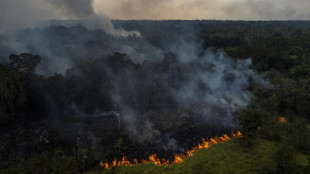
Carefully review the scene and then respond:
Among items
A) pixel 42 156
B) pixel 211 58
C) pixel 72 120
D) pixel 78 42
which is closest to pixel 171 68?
pixel 211 58

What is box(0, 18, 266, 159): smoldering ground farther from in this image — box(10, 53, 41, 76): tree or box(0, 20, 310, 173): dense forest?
box(10, 53, 41, 76): tree

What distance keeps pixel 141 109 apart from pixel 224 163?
2128 centimetres

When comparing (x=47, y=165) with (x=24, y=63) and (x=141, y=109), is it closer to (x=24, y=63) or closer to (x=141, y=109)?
(x=141, y=109)

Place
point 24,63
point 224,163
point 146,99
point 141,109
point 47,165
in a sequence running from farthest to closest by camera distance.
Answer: point 24,63, point 146,99, point 141,109, point 47,165, point 224,163

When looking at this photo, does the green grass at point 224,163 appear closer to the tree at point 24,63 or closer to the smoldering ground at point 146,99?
the smoldering ground at point 146,99

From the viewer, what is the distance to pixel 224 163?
2530cm

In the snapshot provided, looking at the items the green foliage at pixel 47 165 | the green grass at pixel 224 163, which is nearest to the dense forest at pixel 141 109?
the green foliage at pixel 47 165

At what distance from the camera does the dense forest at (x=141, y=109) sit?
28922 millimetres

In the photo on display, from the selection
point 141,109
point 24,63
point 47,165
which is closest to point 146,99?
point 141,109

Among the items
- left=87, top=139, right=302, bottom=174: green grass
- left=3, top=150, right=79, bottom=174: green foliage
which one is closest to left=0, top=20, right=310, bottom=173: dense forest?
left=3, top=150, right=79, bottom=174: green foliage

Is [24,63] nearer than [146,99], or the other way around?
[146,99]

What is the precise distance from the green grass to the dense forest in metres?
0.95

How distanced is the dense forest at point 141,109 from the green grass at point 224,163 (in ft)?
3.11

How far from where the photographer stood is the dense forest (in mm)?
28922
